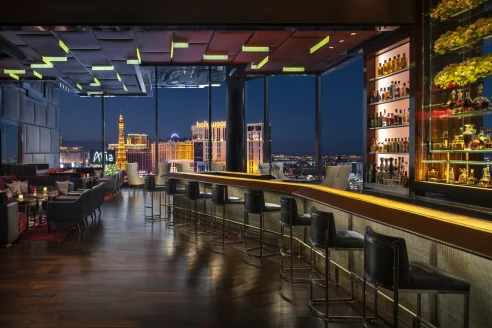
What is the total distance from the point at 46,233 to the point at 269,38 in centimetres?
543

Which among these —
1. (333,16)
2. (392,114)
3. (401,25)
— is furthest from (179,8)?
(392,114)

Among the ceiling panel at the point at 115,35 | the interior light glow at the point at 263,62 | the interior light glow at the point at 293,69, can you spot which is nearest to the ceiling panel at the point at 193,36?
the ceiling panel at the point at 115,35

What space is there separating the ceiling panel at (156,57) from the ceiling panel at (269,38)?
222 cm

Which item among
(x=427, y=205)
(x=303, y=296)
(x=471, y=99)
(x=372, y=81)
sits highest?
(x=372, y=81)

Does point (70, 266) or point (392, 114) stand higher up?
point (392, 114)

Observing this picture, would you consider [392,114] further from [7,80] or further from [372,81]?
[7,80]

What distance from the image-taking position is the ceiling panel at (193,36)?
301 inches

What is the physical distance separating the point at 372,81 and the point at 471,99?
2.72 m

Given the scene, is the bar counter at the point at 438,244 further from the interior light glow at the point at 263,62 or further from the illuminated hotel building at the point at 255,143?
the illuminated hotel building at the point at 255,143

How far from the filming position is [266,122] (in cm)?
1245

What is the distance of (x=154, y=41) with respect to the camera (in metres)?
8.35

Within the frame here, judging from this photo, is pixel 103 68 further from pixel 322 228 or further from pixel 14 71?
pixel 322 228

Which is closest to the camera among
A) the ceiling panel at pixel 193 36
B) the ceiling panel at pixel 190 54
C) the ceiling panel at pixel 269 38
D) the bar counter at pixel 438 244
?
the bar counter at pixel 438 244

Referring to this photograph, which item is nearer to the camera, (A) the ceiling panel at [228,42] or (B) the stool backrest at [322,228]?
(B) the stool backrest at [322,228]
